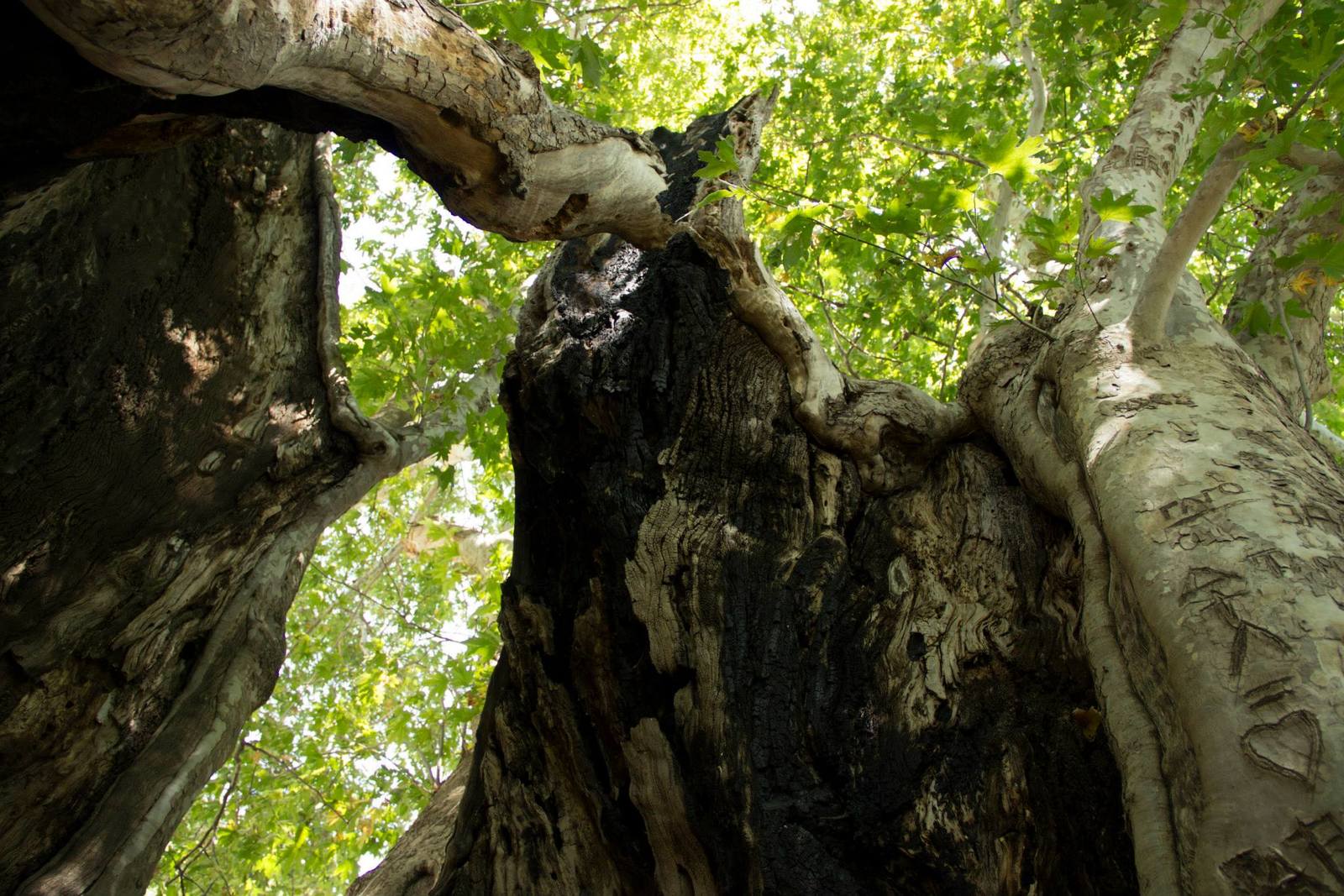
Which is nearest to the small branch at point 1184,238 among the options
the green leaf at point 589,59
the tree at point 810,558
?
the tree at point 810,558

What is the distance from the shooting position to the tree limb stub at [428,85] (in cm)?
148

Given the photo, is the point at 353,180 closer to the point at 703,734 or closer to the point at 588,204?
the point at 588,204

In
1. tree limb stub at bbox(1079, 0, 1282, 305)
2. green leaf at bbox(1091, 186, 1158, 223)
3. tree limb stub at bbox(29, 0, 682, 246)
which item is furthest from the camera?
tree limb stub at bbox(1079, 0, 1282, 305)

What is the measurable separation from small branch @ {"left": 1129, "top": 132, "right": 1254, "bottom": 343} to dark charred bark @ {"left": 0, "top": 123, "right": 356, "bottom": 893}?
295cm

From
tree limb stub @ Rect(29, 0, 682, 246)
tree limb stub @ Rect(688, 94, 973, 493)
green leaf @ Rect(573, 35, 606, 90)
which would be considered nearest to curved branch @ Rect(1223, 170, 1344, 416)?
tree limb stub @ Rect(688, 94, 973, 493)

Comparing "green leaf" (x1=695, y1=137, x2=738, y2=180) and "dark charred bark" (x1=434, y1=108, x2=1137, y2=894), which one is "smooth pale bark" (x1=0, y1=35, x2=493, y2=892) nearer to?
"dark charred bark" (x1=434, y1=108, x2=1137, y2=894)

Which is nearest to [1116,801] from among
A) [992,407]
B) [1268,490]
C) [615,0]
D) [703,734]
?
[1268,490]

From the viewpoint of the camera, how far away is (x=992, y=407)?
9.81 ft

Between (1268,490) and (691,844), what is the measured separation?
155 centimetres

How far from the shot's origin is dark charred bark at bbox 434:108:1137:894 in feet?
6.42

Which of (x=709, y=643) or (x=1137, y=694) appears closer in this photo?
Result: (x=1137, y=694)

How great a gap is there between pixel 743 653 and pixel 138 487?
2016 millimetres

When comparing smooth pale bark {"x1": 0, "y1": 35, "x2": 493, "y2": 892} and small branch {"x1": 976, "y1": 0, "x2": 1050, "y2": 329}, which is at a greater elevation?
small branch {"x1": 976, "y1": 0, "x2": 1050, "y2": 329}

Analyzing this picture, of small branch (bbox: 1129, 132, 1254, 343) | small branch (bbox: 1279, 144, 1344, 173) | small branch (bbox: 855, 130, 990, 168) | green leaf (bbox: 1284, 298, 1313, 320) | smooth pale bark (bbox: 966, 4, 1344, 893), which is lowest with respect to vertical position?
smooth pale bark (bbox: 966, 4, 1344, 893)
